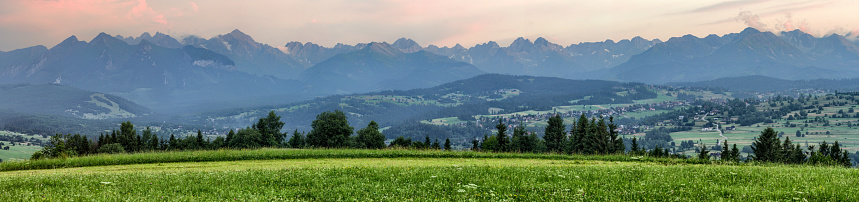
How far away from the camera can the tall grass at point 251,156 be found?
25.4 metres

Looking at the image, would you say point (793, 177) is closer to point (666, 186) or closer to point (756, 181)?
point (756, 181)

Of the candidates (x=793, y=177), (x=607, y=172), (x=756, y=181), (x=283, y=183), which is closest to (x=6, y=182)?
(x=283, y=183)

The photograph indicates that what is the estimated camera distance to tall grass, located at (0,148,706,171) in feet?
83.4

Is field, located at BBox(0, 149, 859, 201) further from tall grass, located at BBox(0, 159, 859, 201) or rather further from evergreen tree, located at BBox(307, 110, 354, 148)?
evergreen tree, located at BBox(307, 110, 354, 148)

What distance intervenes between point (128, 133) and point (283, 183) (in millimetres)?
80740

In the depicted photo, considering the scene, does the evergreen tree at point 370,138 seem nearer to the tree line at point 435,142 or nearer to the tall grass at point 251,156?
the tree line at point 435,142

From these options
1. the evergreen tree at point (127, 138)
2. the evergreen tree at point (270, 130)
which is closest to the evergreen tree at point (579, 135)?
the evergreen tree at point (270, 130)

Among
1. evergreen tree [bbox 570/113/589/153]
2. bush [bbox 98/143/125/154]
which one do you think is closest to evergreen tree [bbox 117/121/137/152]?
bush [bbox 98/143/125/154]

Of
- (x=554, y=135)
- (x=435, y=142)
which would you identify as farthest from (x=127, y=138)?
(x=554, y=135)

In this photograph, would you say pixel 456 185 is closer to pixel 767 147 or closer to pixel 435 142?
pixel 435 142

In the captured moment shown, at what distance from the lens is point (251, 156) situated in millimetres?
29688

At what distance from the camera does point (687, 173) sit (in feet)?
55.4

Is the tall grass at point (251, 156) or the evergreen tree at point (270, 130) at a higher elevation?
the evergreen tree at point (270, 130)

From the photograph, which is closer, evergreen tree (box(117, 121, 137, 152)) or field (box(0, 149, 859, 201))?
field (box(0, 149, 859, 201))
